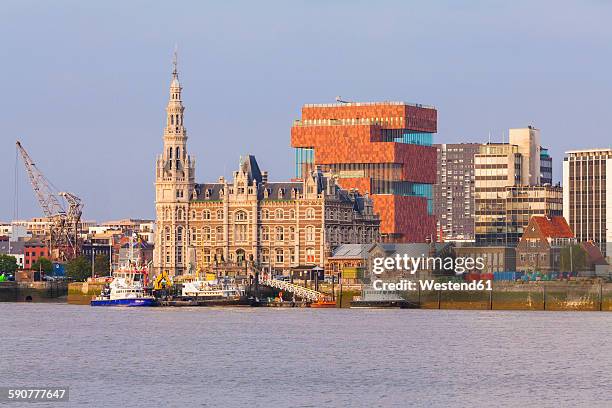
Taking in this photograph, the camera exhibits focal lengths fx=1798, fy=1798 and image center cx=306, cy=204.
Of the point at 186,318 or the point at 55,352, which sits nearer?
the point at 55,352

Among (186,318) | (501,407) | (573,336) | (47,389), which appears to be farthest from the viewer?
(186,318)

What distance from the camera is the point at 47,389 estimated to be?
107812mm

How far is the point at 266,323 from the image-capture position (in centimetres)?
18412

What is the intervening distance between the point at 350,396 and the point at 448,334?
179 feet

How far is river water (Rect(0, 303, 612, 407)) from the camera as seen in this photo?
10581cm

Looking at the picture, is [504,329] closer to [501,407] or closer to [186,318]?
[186,318]

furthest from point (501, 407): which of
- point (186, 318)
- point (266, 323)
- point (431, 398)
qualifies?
point (186, 318)

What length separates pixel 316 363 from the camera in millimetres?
127312

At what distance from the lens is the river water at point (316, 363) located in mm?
105812

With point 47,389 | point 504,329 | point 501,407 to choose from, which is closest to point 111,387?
point 47,389

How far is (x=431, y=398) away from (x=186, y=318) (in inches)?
3782

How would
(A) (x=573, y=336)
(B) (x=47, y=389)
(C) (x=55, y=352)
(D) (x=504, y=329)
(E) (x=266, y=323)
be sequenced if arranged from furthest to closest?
1. (E) (x=266, y=323)
2. (D) (x=504, y=329)
3. (A) (x=573, y=336)
4. (C) (x=55, y=352)
5. (B) (x=47, y=389)

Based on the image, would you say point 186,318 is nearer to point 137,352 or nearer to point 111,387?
point 137,352

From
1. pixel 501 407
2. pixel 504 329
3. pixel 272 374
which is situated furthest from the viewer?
pixel 504 329
